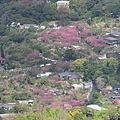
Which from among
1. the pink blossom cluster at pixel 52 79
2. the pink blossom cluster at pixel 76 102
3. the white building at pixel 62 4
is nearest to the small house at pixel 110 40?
the pink blossom cluster at pixel 52 79

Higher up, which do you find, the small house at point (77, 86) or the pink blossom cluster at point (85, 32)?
the pink blossom cluster at point (85, 32)

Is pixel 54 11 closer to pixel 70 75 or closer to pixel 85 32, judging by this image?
pixel 85 32

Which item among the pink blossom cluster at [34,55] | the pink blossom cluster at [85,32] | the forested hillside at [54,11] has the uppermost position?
the forested hillside at [54,11]

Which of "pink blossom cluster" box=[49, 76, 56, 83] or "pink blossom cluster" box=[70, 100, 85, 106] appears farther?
"pink blossom cluster" box=[49, 76, 56, 83]

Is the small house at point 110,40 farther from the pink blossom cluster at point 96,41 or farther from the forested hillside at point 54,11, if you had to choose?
the forested hillside at point 54,11

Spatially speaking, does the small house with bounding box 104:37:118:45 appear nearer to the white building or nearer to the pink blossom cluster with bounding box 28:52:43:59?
the pink blossom cluster with bounding box 28:52:43:59

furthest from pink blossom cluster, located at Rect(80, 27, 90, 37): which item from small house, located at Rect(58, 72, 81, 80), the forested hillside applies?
small house, located at Rect(58, 72, 81, 80)

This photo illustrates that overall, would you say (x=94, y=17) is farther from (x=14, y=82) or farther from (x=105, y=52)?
(x=14, y=82)

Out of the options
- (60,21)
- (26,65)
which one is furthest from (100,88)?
(60,21)

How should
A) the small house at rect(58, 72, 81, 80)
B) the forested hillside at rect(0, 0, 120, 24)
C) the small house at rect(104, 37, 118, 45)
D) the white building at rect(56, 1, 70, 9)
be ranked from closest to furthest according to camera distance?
1. the small house at rect(58, 72, 81, 80)
2. the small house at rect(104, 37, 118, 45)
3. the forested hillside at rect(0, 0, 120, 24)
4. the white building at rect(56, 1, 70, 9)

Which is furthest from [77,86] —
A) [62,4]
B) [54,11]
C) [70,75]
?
[62,4]

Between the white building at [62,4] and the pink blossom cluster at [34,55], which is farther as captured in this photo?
the white building at [62,4]

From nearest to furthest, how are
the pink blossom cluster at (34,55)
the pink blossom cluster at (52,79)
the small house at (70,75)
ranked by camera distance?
the pink blossom cluster at (52,79) < the small house at (70,75) < the pink blossom cluster at (34,55)
